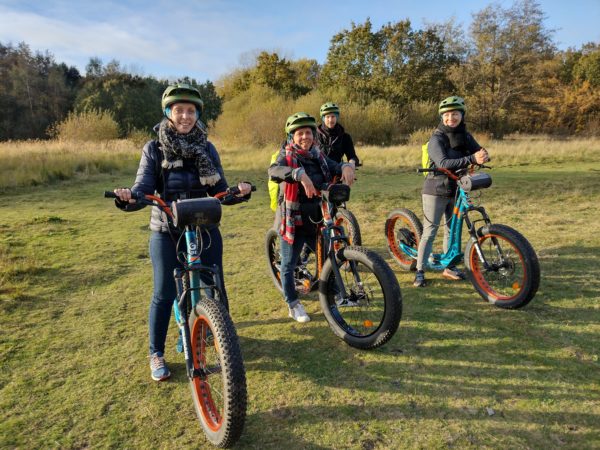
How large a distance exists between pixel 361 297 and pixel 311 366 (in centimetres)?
67

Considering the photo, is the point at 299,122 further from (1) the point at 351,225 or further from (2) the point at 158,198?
(1) the point at 351,225

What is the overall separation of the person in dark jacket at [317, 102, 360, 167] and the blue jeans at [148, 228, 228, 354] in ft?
11.5

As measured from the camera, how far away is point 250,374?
10.2ft

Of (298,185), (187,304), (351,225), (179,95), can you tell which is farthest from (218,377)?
(351,225)

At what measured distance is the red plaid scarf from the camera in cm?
368

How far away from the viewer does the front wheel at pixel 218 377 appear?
7.13 ft

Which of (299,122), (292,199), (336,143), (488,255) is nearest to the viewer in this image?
(299,122)

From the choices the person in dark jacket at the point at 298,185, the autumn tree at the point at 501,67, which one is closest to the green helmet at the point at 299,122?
the person in dark jacket at the point at 298,185

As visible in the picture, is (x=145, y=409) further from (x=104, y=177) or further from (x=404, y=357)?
(x=104, y=177)

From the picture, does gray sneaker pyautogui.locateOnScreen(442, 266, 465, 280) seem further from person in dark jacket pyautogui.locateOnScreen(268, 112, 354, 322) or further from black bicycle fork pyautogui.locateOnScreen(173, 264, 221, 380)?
black bicycle fork pyautogui.locateOnScreen(173, 264, 221, 380)

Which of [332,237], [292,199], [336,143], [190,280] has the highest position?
[336,143]

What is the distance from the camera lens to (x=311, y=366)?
318cm

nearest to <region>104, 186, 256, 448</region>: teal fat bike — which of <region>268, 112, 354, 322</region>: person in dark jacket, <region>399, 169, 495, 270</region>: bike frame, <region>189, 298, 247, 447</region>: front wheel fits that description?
<region>189, 298, 247, 447</region>: front wheel

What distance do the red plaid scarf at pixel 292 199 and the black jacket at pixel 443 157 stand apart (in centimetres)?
137
